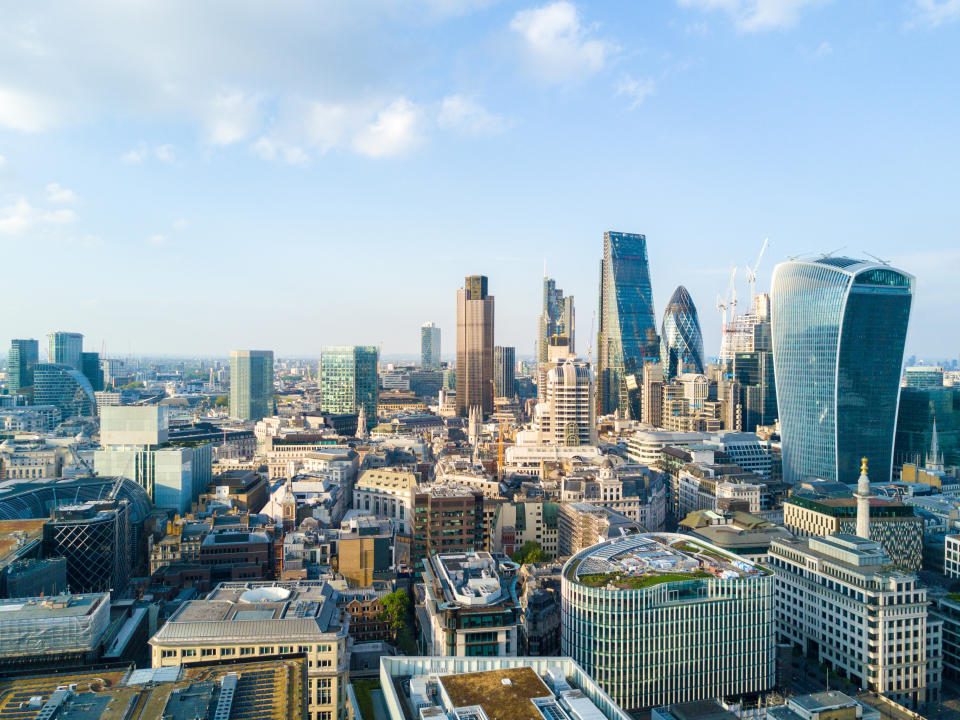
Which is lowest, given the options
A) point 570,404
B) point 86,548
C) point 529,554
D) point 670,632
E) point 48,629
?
point 529,554

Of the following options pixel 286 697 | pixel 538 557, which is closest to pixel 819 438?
pixel 538 557

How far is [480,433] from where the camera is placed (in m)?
168

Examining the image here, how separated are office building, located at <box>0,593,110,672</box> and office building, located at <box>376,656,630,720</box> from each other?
18984 millimetres

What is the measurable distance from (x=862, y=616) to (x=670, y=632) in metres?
15.0

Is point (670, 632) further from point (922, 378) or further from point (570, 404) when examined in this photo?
point (922, 378)

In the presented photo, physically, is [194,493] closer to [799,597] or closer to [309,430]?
[309,430]

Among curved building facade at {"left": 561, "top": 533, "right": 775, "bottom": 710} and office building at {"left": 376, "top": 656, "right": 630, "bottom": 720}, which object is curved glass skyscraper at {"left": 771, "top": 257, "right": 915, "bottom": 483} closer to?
curved building facade at {"left": 561, "top": 533, "right": 775, "bottom": 710}

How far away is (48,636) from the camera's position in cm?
4316

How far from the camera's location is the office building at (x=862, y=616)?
51.4m

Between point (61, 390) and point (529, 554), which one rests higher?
point (61, 390)

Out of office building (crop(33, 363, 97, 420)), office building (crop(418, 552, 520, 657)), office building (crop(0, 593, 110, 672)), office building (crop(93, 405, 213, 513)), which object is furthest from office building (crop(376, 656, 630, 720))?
office building (crop(33, 363, 97, 420))

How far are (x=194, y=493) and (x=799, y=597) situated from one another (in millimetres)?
73337

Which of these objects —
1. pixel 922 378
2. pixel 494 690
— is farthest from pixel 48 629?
pixel 922 378

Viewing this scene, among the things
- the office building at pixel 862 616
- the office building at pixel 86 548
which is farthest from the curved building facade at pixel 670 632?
the office building at pixel 86 548
